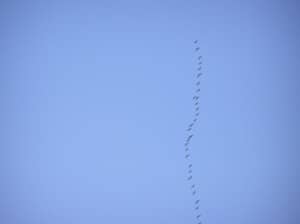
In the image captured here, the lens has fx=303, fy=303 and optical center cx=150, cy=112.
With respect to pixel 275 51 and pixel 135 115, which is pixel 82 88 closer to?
pixel 135 115

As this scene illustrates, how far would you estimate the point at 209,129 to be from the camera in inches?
46.6

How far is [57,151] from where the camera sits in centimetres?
116

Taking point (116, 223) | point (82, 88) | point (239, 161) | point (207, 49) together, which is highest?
point (207, 49)

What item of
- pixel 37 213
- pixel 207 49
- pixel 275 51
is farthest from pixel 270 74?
pixel 37 213

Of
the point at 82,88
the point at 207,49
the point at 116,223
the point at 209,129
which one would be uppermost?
the point at 207,49

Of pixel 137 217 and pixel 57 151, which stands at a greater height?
pixel 57 151

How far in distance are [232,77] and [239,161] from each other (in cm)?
33

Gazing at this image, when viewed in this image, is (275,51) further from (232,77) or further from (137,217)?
(137,217)

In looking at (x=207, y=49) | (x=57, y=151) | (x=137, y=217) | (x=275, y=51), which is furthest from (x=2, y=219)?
(x=275, y=51)

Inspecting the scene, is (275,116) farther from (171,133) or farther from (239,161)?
(171,133)

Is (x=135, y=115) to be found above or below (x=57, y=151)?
above

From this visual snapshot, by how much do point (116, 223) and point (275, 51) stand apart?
923 millimetres

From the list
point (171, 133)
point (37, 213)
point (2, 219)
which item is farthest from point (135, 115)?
point (2, 219)

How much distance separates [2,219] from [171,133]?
74 cm
